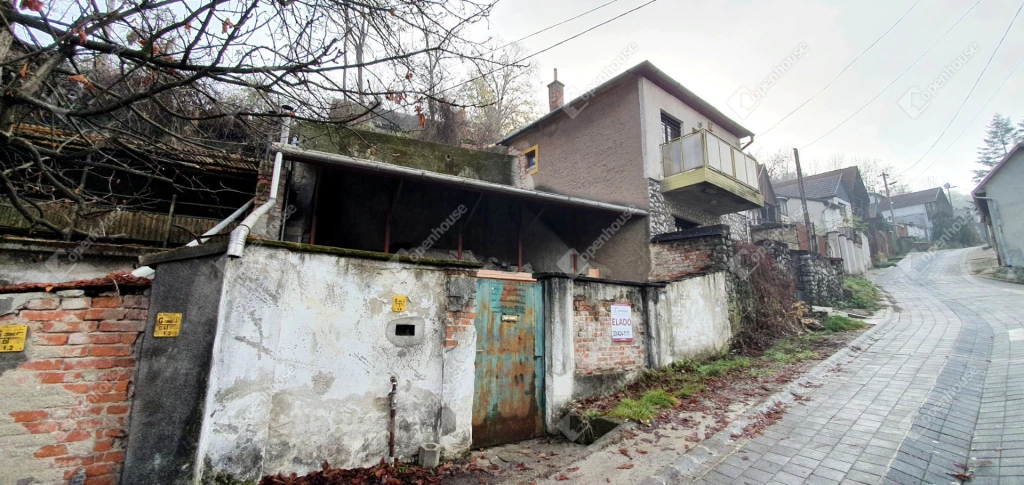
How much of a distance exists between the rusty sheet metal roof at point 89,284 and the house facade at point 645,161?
8.53 metres

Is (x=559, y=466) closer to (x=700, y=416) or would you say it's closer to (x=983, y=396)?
(x=700, y=416)

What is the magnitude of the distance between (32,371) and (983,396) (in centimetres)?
907

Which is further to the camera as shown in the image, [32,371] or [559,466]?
[559,466]

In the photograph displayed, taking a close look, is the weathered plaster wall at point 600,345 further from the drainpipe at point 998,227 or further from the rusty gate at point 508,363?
the drainpipe at point 998,227

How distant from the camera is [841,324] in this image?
950 cm

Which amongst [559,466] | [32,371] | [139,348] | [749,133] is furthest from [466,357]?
[749,133]

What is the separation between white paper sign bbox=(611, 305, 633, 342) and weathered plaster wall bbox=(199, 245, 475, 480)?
2.75 meters

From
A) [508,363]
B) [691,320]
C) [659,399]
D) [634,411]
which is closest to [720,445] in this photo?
[634,411]

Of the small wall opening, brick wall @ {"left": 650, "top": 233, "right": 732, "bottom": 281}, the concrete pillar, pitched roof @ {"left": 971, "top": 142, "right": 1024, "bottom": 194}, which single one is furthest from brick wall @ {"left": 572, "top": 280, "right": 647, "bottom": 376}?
pitched roof @ {"left": 971, "top": 142, "right": 1024, "bottom": 194}

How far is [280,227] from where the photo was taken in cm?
631

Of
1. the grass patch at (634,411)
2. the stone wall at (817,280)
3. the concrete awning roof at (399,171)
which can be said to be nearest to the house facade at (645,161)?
the concrete awning roof at (399,171)

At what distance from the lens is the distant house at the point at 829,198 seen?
2602 centimetres

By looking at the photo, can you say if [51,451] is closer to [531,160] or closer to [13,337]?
[13,337]

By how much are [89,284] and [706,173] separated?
10122mm
